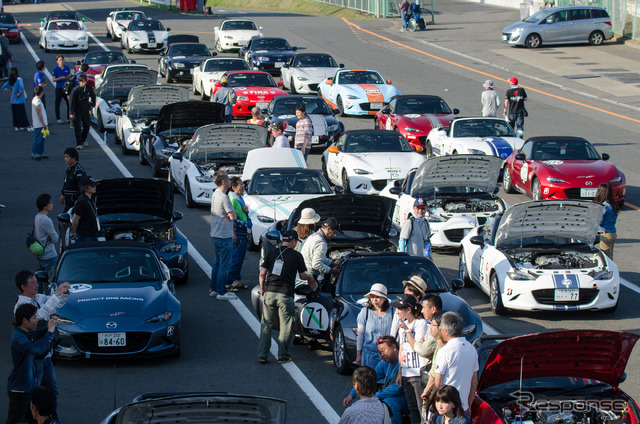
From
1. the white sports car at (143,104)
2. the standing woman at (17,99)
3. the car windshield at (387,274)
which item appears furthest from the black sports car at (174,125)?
the car windshield at (387,274)

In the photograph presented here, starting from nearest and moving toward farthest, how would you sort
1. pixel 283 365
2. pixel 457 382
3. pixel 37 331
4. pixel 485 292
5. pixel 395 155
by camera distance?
pixel 457 382 < pixel 37 331 < pixel 283 365 < pixel 485 292 < pixel 395 155

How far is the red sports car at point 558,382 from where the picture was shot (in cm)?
809

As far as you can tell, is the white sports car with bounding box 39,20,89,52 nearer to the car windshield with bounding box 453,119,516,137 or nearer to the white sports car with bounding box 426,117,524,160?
the white sports car with bounding box 426,117,524,160

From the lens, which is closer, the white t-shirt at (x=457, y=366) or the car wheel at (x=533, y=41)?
the white t-shirt at (x=457, y=366)

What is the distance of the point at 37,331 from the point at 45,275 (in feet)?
10.1

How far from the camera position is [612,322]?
1353cm

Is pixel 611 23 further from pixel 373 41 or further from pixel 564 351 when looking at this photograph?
pixel 564 351

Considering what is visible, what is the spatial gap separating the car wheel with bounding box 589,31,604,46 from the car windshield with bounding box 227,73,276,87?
66.5ft

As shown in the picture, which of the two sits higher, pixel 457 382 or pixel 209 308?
pixel 457 382

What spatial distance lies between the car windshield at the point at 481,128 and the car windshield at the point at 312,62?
12.3m

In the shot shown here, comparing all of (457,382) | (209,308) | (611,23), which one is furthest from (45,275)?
(611,23)

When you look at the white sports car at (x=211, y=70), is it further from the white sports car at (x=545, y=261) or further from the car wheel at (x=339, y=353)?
the car wheel at (x=339, y=353)

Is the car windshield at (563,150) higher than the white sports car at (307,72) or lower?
lower

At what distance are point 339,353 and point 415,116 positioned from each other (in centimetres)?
1575
